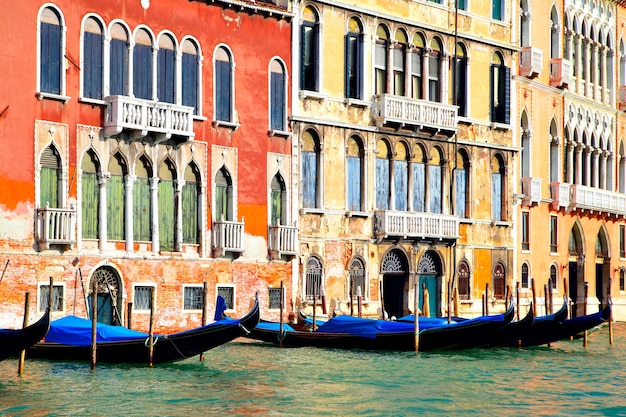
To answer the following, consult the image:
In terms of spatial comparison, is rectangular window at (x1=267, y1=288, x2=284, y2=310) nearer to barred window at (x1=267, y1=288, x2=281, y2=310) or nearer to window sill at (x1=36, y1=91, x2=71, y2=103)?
barred window at (x1=267, y1=288, x2=281, y2=310)

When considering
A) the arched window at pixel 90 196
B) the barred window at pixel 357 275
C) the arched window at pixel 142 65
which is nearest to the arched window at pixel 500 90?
the barred window at pixel 357 275

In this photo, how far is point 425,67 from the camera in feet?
77.8

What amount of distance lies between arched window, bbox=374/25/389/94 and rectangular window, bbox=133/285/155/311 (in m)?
5.90

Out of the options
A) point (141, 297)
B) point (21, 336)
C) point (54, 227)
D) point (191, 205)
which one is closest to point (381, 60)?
point (191, 205)

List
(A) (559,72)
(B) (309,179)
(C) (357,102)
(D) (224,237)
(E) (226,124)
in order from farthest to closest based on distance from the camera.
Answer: (A) (559,72)
(C) (357,102)
(B) (309,179)
(E) (226,124)
(D) (224,237)

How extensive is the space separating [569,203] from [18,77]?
13.6 meters

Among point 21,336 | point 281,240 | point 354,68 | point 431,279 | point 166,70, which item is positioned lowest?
point 21,336

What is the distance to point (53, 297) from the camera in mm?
17938

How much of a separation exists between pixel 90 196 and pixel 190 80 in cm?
254

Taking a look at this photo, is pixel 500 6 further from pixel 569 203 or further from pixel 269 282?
pixel 269 282

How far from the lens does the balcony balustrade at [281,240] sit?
2098 centimetres

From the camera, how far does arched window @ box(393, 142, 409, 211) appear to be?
916 inches

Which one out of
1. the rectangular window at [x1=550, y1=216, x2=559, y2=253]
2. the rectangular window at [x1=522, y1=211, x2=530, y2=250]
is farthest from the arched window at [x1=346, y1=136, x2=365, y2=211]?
the rectangular window at [x1=550, y1=216, x2=559, y2=253]

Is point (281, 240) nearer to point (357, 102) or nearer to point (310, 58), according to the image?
point (357, 102)
